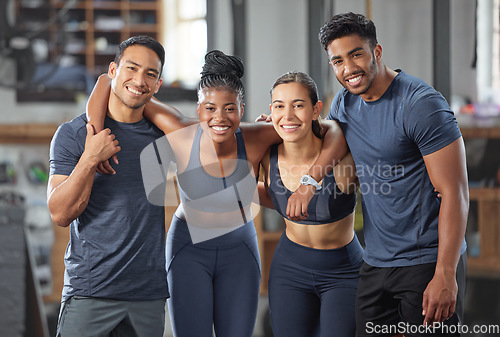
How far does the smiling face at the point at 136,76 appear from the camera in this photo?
1.85m

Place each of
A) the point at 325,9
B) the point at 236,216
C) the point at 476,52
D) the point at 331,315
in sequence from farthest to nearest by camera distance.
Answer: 1. the point at 325,9
2. the point at 476,52
3. the point at 236,216
4. the point at 331,315

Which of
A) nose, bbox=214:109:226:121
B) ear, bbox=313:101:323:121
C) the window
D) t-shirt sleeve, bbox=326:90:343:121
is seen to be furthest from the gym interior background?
nose, bbox=214:109:226:121

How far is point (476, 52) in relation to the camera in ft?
13.6

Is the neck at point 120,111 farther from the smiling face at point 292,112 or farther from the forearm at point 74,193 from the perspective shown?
the smiling face at point 292,112

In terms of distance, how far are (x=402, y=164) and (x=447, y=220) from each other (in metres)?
0.22

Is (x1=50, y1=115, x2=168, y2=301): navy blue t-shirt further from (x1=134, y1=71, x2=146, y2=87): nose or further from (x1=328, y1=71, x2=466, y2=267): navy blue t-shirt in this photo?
(x1=328, y1=71, x2=466, y2=267): navy blue t-shirt

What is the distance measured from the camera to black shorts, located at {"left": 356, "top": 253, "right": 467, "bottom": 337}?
1.83m

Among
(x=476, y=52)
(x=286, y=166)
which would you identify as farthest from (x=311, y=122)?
(x=476, y=52)

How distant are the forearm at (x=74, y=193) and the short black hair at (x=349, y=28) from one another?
2.70 feet

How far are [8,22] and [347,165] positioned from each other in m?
3.70

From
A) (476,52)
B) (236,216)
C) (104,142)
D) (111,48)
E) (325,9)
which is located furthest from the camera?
(111,48)

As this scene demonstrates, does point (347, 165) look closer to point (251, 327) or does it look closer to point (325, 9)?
point (251, 327)

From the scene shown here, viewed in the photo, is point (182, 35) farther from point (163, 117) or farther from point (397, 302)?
point (397, 302)

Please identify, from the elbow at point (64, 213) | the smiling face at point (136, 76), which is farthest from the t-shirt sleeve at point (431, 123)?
the elbow at point (64, 213)
